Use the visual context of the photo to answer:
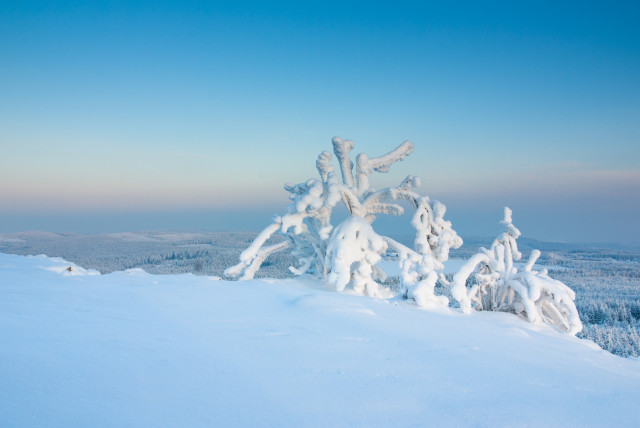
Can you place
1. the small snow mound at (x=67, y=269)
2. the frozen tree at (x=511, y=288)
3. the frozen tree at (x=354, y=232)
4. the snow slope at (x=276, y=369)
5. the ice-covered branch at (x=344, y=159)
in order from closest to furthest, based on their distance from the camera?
the snow slope at (x=276, y=369)
the frozen tree at (x=511, y=288)
the small snow mound at (x=67, y=269)
the frozen tree at (x=354, y=232)
the ice-covered branch at (x=344, y=159)

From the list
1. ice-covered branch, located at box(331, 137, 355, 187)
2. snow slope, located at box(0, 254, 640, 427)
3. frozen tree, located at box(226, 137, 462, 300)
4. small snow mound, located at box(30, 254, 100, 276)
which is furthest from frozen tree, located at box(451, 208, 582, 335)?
small snow mound, located at box(30, 254, 100, 276)

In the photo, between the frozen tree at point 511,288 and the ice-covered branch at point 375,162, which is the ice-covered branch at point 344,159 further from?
the frozen tree at point 511,288

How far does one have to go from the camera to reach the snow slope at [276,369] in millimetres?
1823

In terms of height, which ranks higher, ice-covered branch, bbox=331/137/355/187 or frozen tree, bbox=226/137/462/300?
ice-covered branch, bbox=331/137/355/187

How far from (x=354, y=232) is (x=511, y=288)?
11.2 feet

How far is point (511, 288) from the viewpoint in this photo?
7434 mm

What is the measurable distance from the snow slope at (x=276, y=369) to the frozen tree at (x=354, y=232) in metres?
2.69

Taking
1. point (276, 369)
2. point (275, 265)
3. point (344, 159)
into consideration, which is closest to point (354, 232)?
point (344, 159)

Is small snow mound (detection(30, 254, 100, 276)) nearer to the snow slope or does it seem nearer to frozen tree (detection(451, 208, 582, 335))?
the snow slope

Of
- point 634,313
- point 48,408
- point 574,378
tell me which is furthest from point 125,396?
point 634,313

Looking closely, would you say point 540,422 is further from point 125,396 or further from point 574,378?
point 125,396

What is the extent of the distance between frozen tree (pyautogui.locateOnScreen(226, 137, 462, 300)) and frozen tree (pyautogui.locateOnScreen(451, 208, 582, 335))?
0.68m

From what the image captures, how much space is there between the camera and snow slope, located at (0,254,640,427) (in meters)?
1.82

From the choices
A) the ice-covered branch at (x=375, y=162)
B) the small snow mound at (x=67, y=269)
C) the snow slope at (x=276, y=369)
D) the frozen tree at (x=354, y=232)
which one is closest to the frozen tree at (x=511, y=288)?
the frozen tree at (x=354, y=232)
